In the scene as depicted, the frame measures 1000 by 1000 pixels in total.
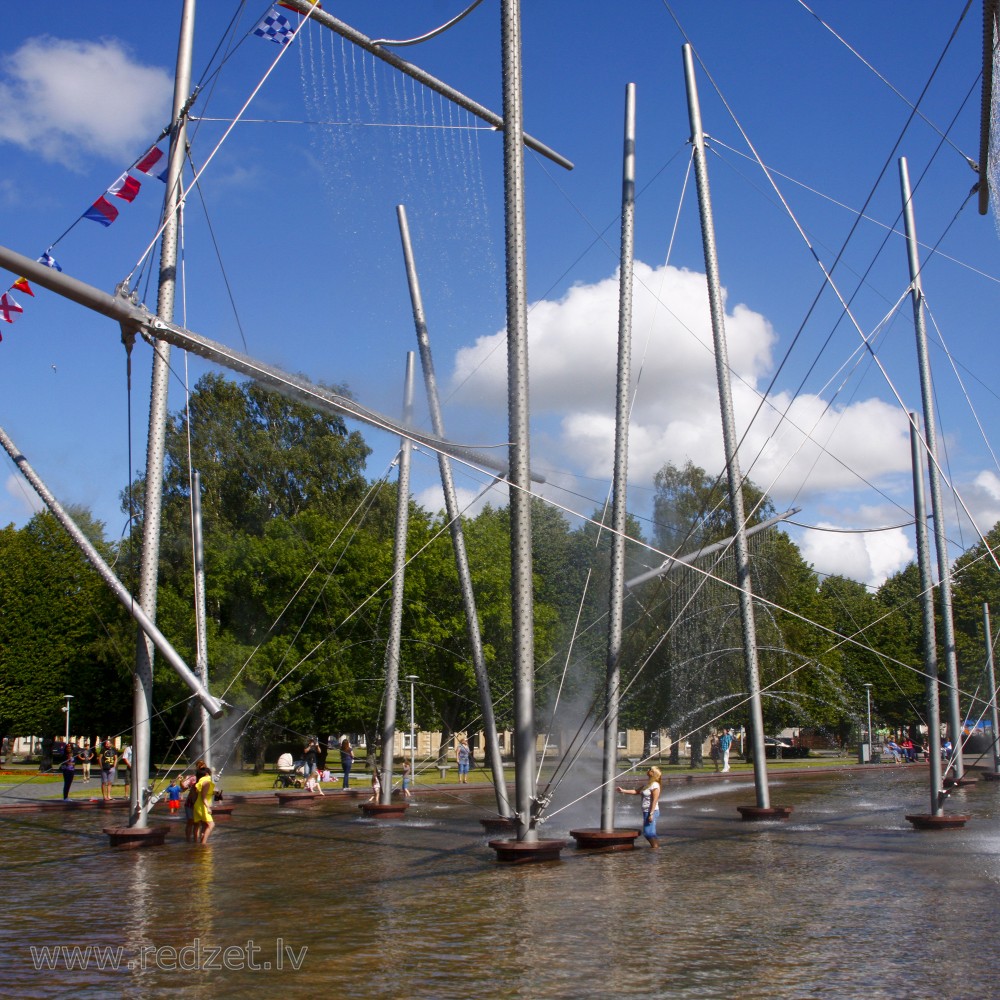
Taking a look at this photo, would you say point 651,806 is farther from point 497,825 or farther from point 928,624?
point 928,624

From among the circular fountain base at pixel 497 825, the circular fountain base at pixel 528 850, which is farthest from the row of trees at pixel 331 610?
the circular fountain base at pixel 528 850

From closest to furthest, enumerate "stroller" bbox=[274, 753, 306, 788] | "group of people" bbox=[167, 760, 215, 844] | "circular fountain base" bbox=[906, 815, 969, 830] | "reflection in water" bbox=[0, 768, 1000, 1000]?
1. "reflection in water" bbox=[0, 768, 1000, 1000]
2. "group of people" bbox=[167, 760, 215, 844]
3. "circular fountain base" bbox=[906, 815, 969, 830]
4. "stroller" bbox=[274, 753, 306, 788]

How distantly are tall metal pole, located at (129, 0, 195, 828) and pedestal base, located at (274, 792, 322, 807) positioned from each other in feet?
38.7

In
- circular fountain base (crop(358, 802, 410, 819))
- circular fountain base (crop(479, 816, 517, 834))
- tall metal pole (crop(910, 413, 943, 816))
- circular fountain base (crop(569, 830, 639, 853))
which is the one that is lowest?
circular fountain base (crop(358, 802, 410, 819))

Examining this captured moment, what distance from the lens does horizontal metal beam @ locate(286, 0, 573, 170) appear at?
15.8 meters

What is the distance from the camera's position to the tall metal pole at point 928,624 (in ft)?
67.7

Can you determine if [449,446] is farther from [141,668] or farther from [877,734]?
[877,734]

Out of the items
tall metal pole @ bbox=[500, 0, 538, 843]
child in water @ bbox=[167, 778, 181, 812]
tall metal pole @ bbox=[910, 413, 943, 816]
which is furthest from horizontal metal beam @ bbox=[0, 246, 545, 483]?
child in water @ bbox=[167, 778, 181, 812]

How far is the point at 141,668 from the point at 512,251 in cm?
916

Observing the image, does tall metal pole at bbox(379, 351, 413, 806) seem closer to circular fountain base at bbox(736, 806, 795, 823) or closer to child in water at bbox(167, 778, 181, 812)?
child in water at bbox(167, 778, 181, 812)

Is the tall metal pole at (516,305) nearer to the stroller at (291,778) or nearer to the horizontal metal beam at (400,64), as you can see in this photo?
the horizontal metal beam at (400,64)

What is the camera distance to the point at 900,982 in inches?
313

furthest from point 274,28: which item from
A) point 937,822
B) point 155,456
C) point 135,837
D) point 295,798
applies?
point 295,798

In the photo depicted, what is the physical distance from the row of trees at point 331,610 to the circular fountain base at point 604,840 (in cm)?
2078
